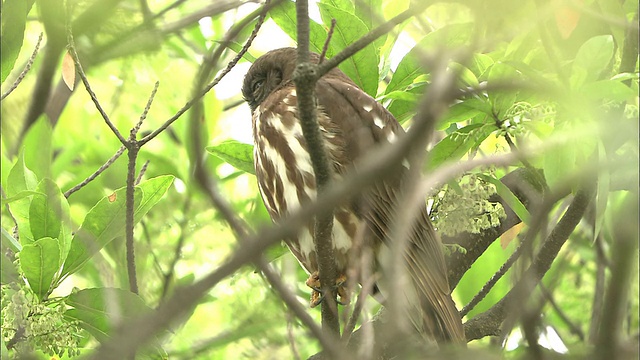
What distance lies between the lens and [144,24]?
6.66 ft

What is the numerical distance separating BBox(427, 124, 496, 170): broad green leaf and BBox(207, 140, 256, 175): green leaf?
784 millimetres

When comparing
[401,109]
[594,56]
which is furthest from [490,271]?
[594,56]

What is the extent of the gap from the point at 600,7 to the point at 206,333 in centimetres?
255

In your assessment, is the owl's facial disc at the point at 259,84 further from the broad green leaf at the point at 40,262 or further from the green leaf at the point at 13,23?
the broad green leaf at the point at 40,262

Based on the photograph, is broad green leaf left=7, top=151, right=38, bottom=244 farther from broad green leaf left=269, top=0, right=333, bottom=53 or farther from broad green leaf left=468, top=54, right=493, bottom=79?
broad green leaf left=468, top=54, right=493, bottom=79

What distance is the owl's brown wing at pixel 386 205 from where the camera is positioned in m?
3.27

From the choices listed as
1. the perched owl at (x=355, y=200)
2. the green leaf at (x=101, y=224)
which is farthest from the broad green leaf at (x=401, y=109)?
the green leaf at (x=101, y=224)

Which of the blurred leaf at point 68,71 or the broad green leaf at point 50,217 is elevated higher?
the blurred leaf at point 68,71

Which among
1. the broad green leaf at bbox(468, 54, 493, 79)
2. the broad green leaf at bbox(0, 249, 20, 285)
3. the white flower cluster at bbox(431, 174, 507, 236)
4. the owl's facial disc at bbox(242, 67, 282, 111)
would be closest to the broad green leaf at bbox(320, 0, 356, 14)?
the owl's facial disc at bbox(242, 67, 282, 111)

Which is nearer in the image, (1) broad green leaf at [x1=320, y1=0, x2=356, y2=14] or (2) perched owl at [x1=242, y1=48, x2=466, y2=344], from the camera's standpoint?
(2) perched owl at [x1=242, y1=48, x2=466, y2=344]

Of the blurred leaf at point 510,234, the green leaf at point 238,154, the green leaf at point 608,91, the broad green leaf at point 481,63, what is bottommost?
the blurred leaf at point 510,234

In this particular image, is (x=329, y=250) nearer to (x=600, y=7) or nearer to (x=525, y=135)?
(x=525, y=135)

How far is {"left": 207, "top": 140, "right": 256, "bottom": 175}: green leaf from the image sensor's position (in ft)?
11.4

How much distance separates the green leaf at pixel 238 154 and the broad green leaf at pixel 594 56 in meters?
1.37
